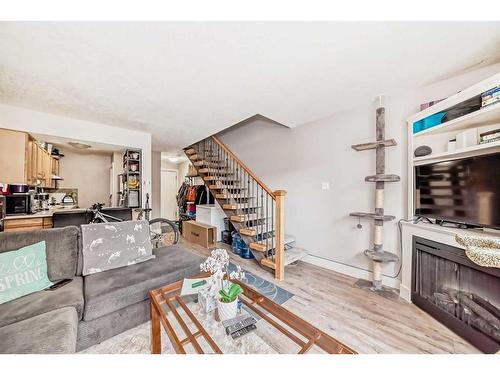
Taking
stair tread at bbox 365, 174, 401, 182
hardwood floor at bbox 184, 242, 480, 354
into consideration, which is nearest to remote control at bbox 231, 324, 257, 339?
hardwood floor at bbox 184, 242, 480, 354

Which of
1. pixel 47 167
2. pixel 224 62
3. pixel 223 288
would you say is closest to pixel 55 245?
pixel 223 288

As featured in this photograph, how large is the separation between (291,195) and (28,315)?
3.12m

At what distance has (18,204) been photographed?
2.60 metres

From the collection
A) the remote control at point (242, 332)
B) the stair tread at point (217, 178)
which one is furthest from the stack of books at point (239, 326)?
the stair tread at point (217, 178)

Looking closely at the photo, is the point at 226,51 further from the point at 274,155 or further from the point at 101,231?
the point at 274,155

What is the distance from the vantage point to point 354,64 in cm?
170

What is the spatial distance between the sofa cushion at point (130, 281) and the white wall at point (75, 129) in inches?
89.4

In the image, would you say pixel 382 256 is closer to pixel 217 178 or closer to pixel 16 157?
pixel 217 178

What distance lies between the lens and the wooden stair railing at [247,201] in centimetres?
251

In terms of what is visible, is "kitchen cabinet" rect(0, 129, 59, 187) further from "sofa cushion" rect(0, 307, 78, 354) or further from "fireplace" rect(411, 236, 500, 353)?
"fireplace" rect(411, 236, 500, 353)

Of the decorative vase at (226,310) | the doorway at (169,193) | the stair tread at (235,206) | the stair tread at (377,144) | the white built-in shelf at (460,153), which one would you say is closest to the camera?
the decorative vase at (226,310)

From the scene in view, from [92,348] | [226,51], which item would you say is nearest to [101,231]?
[92,348]

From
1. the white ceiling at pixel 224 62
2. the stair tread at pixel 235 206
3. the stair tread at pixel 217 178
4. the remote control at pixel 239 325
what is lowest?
the remote control at pixel 239 325

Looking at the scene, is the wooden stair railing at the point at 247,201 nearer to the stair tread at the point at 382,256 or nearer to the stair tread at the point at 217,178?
the stair tread at the point at 217,178
